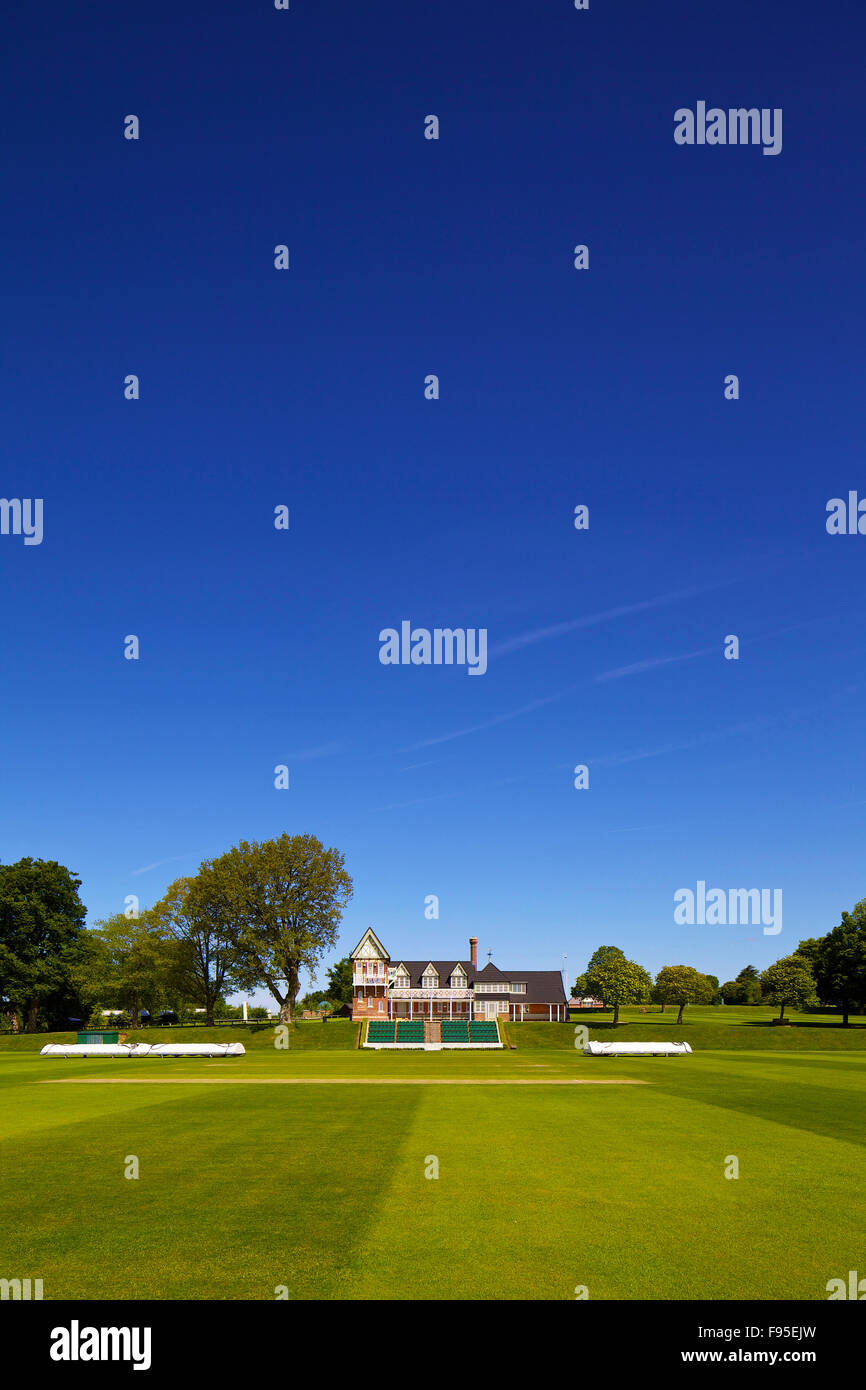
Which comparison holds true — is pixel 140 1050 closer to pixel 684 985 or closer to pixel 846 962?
pixel 846 962

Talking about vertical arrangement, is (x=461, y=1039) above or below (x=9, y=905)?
below

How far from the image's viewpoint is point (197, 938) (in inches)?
3927

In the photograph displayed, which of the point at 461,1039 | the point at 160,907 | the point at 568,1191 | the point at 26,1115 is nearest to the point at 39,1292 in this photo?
the point at 568,1191

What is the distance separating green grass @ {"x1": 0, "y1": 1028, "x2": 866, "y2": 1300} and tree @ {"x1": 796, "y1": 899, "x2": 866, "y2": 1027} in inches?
2917

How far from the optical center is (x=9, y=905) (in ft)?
292

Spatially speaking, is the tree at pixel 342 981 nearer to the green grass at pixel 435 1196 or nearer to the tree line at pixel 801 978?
the tree line at pixel 801 978

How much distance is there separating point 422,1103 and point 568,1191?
17.0 meters

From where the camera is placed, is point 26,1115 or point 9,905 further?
point 9,905

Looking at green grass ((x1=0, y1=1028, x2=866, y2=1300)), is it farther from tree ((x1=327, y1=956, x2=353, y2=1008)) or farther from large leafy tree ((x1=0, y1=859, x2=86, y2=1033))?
tree ((x1=327, y1=956, x2=353, y2=1008))

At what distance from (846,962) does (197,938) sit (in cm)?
7632

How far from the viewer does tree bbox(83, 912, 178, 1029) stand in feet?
311

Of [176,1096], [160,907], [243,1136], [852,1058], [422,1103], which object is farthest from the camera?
[160,907]

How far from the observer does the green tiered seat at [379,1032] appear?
273 ft

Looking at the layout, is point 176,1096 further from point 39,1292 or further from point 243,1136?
point 39,1292
